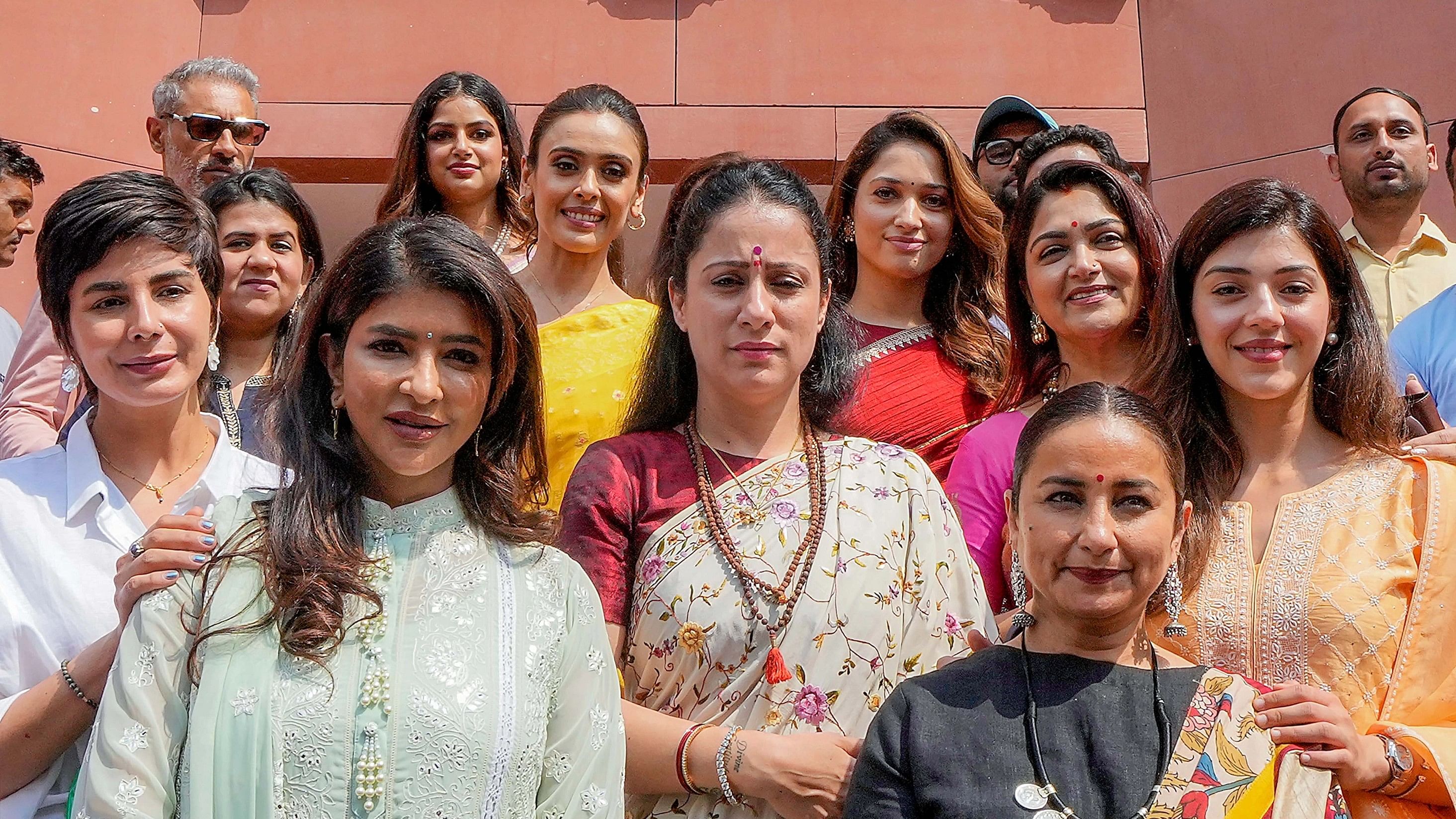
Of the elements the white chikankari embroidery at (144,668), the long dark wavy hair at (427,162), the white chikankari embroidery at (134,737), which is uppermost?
the long dark wavy hair at (427,162)

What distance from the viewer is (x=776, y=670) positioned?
2.37 metres

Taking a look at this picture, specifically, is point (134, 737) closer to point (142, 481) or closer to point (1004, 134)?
point (142, 481)

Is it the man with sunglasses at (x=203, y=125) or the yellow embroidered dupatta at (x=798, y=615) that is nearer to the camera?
the yellow embroidered dupatta at (x=798, y=615)

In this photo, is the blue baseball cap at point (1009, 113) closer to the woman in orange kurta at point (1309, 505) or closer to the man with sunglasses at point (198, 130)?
the woman in orange kurta at point (1309, 505)

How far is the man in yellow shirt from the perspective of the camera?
4.58m

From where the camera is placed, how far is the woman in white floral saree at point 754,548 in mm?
2328

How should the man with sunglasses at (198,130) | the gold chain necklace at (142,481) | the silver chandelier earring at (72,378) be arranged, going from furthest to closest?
the man with sunglasses at (198,130)
the silver chandelier earring at (72,378)
the gold chain necklace at (142,481)

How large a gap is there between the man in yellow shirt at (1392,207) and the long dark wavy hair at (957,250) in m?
1.74

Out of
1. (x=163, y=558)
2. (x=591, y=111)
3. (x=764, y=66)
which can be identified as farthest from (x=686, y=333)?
(x=764, y=66)

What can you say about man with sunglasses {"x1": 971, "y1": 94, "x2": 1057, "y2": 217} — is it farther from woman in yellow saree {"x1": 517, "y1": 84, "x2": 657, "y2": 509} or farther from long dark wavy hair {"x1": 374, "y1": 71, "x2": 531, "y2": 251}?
long dark wavy hair {"x1": 374, "y1": 71, "x2": 531, "y2": 251}

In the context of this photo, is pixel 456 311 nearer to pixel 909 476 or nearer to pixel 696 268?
pixel 696 268

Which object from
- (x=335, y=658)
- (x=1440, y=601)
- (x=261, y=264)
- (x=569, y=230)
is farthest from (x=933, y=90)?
(x=335, y=658)

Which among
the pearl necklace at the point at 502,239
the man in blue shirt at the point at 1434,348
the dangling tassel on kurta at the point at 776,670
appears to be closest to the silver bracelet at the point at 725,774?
the dangling tassel on kurta at the point at 776,670

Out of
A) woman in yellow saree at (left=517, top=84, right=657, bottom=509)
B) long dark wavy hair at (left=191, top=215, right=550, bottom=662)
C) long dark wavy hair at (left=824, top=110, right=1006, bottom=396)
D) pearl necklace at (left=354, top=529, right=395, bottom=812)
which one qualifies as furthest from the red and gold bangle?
long dark wavy hair at (left=824, top=110, right=1006, bottom=396)
